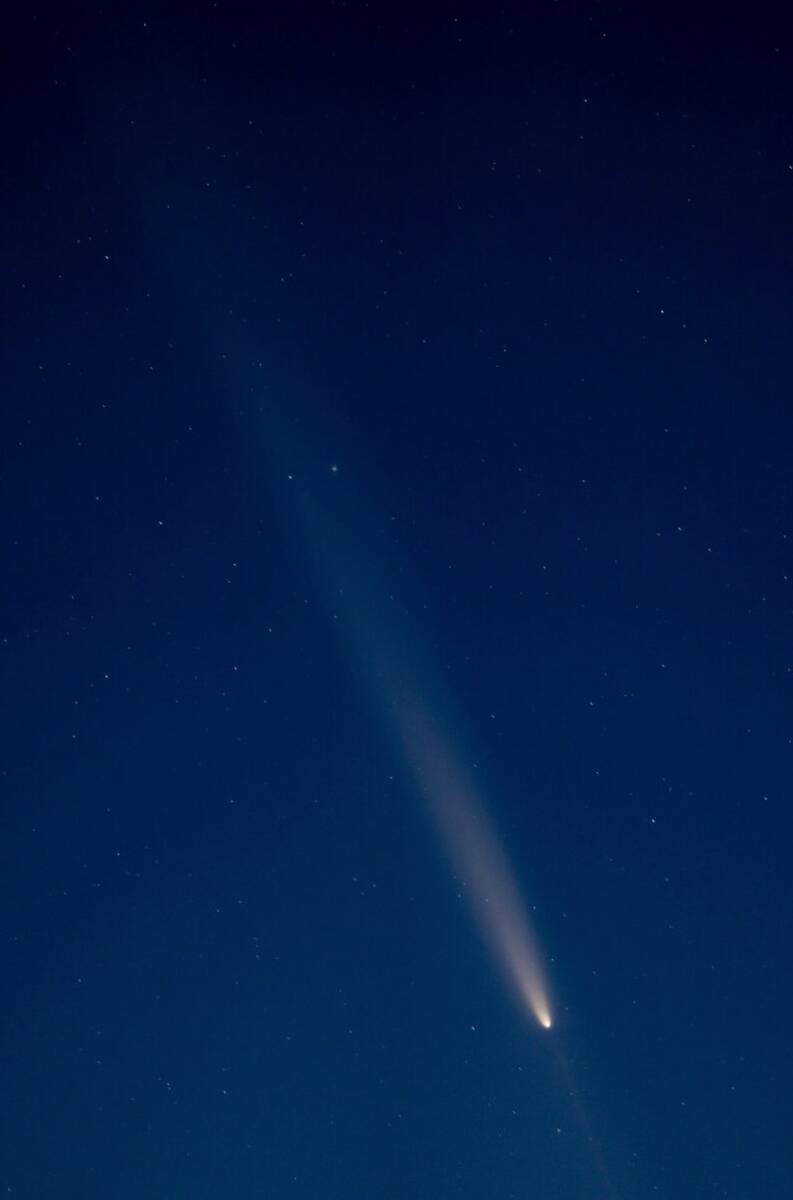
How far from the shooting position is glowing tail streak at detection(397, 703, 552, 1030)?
0.97 m

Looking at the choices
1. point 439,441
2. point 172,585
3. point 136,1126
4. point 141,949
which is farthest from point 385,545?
point 136,1126

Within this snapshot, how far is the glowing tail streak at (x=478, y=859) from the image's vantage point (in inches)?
38.2

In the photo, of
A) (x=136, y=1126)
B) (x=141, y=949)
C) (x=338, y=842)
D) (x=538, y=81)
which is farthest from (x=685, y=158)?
(x=136, y=1126)

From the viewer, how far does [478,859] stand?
98 cm

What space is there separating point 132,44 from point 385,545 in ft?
1.80

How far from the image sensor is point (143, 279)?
3.42 feet

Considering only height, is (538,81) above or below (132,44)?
below

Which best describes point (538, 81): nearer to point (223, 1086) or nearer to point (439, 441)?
point (439, 441)

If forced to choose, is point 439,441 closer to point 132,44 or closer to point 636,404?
point 636,404

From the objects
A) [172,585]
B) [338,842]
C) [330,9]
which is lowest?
[338,842]

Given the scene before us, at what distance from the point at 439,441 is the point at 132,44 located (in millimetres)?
495

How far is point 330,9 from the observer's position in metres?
0.99

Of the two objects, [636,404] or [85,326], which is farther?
[85,326]

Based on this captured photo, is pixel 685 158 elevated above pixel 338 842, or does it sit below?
above
